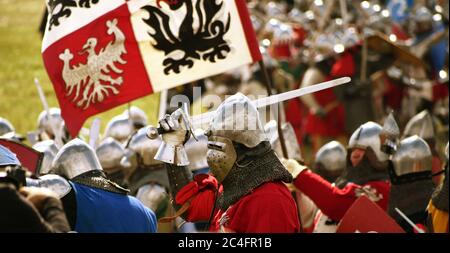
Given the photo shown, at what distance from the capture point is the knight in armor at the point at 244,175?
6066 millimetres

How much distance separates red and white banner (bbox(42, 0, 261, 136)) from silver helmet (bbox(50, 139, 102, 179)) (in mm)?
1322

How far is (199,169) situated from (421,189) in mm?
2216

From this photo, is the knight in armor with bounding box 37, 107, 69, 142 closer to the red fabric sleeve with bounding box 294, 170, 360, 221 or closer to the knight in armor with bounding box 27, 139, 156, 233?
the red fabric sleeve with bounding box 294, 170, 360, 221

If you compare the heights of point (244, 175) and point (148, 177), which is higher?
point (244, 175)

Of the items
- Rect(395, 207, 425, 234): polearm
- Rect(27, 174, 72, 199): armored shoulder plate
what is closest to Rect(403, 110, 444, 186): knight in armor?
Rect(395, 207, 425, 234): polearm

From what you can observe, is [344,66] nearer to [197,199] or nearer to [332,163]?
[332,163]

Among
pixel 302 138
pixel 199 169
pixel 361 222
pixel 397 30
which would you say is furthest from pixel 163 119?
pixel 397 30

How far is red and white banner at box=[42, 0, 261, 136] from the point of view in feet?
28.3

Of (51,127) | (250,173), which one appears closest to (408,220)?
(250,173)

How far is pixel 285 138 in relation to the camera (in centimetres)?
913

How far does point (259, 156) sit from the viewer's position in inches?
249

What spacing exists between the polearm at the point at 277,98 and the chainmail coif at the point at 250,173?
39 centimetres

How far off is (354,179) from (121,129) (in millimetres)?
2974
